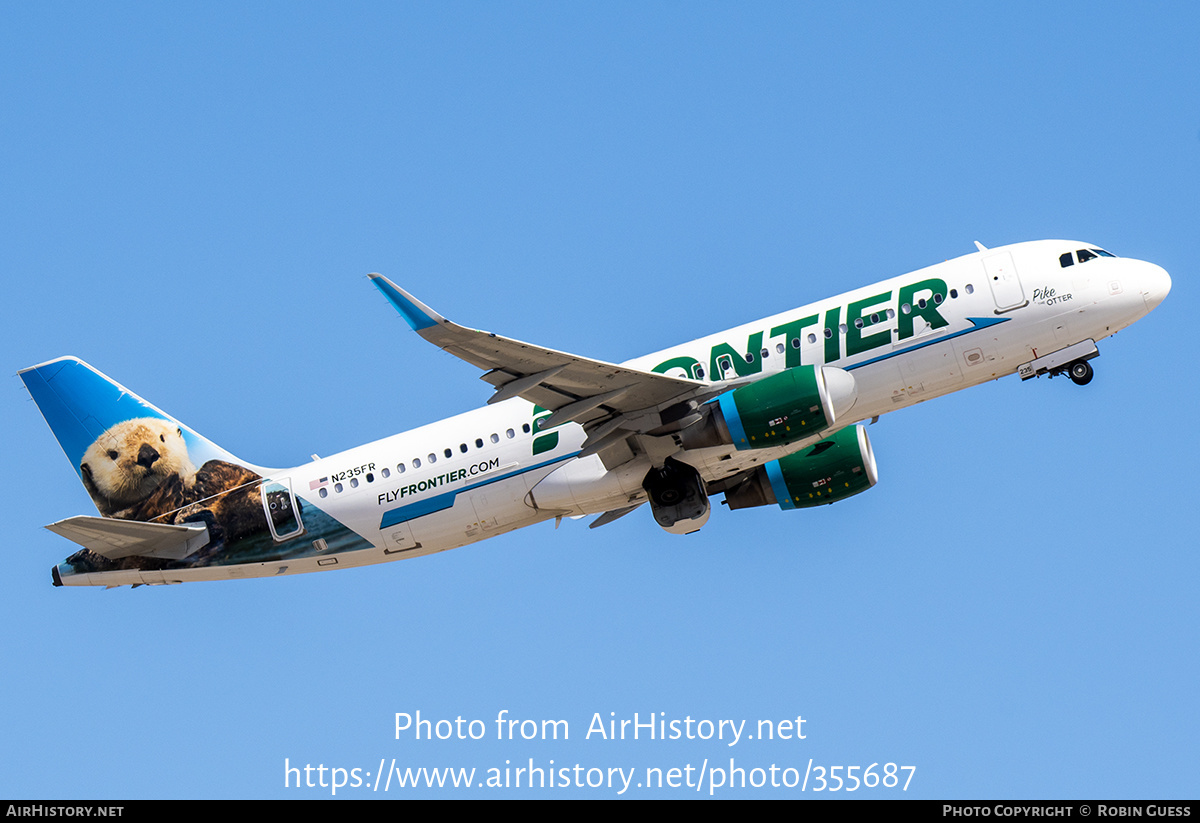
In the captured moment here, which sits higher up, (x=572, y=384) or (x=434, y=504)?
(x=572, y=384)

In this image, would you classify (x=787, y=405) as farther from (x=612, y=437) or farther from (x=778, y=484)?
(x=778, y=484)

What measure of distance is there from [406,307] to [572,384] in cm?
574

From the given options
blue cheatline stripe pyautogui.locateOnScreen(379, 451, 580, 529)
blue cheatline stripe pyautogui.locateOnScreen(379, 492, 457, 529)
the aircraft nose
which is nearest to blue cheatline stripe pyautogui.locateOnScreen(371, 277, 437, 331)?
blue cheatline stripe pyautogui.locateOnScreen(379, 451, 580, 529)

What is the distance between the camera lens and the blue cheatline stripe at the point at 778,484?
39.5m

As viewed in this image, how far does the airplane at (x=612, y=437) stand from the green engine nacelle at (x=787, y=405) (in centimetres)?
5

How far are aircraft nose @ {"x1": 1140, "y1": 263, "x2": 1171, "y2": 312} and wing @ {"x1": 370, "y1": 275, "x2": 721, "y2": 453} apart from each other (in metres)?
11.6

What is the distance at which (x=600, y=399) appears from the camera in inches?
1346

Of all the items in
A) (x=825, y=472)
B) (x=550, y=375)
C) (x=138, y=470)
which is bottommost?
(x=825, y=472)

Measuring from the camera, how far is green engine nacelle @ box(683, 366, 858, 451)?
109 ft

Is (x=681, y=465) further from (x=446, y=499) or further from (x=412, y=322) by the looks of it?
(x=412, y=322)

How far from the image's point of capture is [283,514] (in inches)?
1506

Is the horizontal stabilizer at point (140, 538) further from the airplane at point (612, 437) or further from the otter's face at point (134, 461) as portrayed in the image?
the otter's face at point (134, 461)

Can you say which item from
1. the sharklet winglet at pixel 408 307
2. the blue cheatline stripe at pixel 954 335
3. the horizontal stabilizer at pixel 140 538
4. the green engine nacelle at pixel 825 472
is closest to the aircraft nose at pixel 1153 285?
the blue cheatline stripe at pixel 954 335

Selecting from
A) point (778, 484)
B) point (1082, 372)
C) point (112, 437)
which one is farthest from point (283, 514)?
point (1082, 372)
